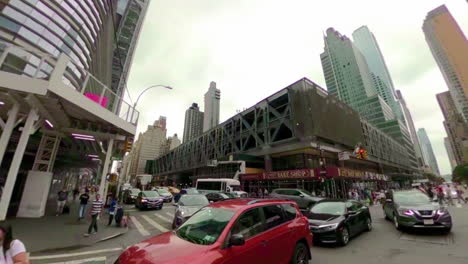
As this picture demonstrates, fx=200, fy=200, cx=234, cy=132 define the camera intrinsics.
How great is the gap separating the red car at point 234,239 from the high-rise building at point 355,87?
10185 cm

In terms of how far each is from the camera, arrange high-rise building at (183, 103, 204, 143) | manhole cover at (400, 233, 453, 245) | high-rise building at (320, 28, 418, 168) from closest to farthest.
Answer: manhole cover at (400, 233, 453, 245) → high-rise building at (320, 28, 418, 168) → high-rise building at (183, 103, 204, 143)

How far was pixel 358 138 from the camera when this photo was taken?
44.0m

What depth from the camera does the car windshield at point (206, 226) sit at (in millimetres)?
3354

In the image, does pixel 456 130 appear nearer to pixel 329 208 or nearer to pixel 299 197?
pixel 299 197

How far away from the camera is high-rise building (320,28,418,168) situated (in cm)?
9006

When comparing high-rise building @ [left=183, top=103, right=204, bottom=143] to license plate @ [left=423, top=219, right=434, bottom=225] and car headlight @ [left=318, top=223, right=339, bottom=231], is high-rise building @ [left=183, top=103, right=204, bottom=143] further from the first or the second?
license plate @ [left=423, top=219, right=434, bottom=225]

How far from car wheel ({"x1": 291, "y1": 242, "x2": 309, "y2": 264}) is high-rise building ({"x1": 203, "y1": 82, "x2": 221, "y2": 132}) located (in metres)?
110

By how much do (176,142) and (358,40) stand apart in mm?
184244

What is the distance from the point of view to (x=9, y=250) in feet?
8.52

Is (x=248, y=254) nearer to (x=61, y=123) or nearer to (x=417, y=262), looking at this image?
(x=417, y=262)

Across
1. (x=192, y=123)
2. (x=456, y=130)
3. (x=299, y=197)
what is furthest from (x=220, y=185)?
(x=456, y=130)

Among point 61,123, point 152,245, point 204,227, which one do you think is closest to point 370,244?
point 204,227

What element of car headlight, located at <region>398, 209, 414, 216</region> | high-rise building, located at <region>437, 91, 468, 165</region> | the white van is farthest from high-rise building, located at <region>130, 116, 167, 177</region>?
high-rise building, located at <region>437, 91, 468, 165</region>

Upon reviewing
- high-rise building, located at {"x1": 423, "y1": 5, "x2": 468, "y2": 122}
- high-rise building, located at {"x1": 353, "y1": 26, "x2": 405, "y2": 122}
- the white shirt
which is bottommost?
the white shirt
